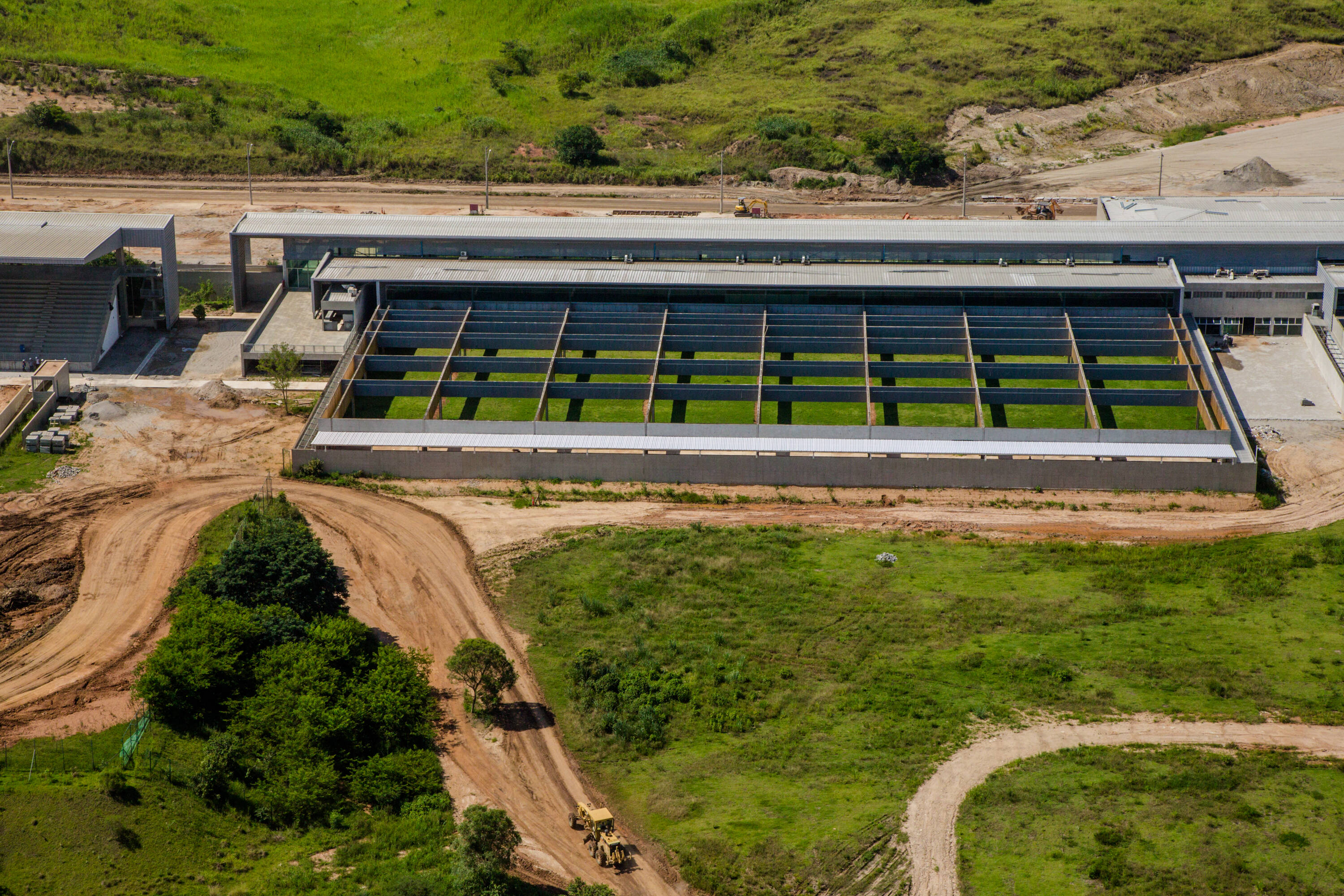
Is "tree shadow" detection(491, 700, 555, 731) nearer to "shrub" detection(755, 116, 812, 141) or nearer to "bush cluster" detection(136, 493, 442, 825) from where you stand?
"bush cluster" detection(136, 493, 442, 825)

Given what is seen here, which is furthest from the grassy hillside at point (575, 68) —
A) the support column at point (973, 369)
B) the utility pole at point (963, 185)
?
the support column at point (973, 369)

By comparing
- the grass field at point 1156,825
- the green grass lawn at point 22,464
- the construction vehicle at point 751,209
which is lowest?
the grass field at point 1156,825

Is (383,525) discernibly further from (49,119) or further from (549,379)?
(49,119)

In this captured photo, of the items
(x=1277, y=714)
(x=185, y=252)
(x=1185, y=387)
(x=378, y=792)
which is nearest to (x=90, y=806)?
(x=378, y=792)

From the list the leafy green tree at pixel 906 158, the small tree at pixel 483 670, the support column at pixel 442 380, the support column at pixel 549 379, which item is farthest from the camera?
the leafy green tree at pixel 906 158

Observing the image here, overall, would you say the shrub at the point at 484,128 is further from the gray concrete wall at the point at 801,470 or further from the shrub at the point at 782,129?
the gray concrete wall at the point at 801,470

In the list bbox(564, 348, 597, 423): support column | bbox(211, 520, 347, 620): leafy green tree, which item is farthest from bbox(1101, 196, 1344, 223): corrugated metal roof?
bbox(211, 520, 347, 620): leafy green tree
